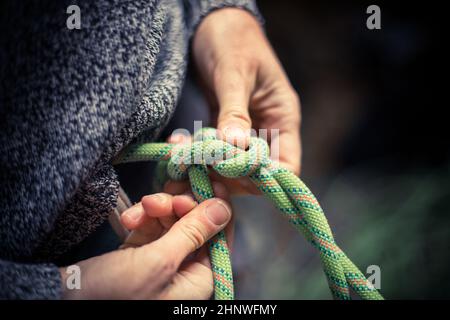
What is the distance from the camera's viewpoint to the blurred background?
2.04 ft

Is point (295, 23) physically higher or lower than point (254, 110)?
higher

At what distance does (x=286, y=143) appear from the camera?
20.2 inches

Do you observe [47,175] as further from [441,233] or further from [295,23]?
[295,23]

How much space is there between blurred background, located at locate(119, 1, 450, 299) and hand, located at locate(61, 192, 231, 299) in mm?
86

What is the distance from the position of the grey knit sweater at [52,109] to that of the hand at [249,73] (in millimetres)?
172

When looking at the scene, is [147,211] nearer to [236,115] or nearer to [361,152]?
[236,115]

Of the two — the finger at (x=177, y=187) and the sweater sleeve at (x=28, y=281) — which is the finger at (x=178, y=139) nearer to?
the finger at (x=177, y=187)

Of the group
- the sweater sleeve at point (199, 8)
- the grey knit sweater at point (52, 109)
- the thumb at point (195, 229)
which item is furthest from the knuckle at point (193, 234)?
the sweater sleeve at point (199, 8)

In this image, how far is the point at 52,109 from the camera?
1.03 feet

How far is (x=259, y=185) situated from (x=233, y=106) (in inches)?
4.3

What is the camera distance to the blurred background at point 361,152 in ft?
2.04

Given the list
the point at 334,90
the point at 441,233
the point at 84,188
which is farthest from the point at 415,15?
the point at 84,188

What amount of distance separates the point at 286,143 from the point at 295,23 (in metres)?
0.54

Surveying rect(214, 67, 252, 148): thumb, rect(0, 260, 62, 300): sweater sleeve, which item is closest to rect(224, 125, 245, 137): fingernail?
rect(214, 67, 252, 148): thumb
